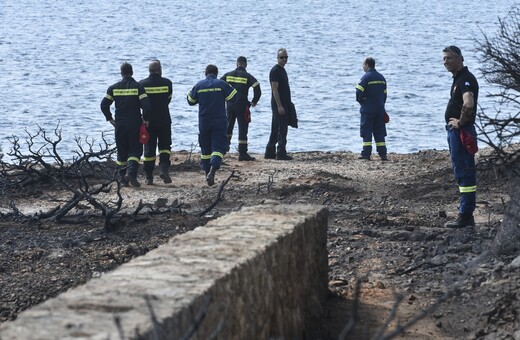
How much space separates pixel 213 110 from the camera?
17.3m

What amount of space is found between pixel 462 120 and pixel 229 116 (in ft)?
28.6

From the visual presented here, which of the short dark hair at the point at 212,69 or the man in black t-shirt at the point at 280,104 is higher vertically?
the short dark hair at the point at 212,69

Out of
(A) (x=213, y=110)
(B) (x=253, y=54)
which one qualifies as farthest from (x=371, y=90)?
(B) (x=253, y=54)

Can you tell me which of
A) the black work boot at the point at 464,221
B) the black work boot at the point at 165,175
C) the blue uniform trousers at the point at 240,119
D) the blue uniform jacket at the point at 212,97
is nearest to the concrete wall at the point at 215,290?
the black work boot at the point at 464,221

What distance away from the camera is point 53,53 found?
6800 cm

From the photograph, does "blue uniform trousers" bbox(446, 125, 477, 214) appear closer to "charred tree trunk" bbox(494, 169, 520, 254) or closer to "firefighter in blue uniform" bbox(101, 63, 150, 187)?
"charred tree trunk" bbox(494, 169, 520, 254)

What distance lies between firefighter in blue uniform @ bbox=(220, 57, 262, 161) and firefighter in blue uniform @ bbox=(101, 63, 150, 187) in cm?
258

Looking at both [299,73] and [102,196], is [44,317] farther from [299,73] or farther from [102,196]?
[299,73]

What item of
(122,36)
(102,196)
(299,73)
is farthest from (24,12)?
(102,196)

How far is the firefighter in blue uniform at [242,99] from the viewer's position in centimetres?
1988

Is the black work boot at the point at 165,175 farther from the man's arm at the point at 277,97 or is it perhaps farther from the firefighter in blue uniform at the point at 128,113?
the man's arm at the point at 277,97

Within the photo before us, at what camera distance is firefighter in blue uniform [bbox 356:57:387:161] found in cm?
2033

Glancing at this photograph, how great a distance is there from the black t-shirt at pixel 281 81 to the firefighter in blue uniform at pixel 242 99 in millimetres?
269

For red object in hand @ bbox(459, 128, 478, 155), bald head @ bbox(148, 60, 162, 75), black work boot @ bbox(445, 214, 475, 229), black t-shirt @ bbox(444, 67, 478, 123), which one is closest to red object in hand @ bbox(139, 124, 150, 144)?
bald head @ bbox(148, 60, 162, 75)
